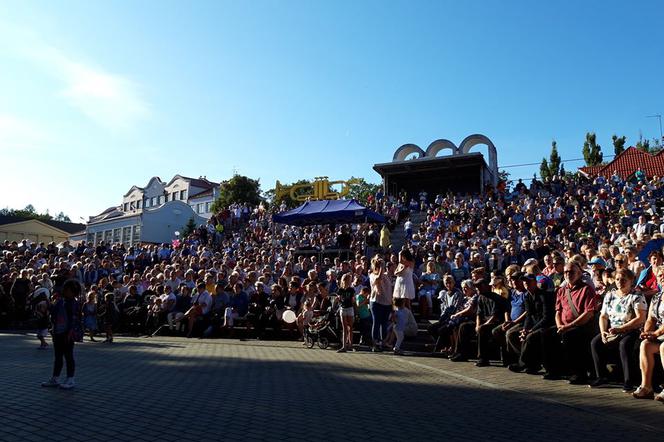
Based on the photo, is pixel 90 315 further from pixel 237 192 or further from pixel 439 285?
pixel 237 192

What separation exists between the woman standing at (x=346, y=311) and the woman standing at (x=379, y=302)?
476 mm

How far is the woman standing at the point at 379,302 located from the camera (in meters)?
11.5

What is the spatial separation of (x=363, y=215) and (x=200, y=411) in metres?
14.4

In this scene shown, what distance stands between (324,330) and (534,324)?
5.17m

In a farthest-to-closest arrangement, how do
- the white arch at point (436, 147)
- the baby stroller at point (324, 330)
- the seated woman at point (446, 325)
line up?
the white arch at point (436, 147) < the baby stroller at point (324, 330) < the seated woman at point (446, 325)

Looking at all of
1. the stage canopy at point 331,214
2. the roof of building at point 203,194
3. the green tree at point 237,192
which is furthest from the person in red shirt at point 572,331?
the roof of building at point 203,194

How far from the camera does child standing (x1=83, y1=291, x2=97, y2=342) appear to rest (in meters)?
14.5

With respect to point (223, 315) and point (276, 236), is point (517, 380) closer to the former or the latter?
point (223, 315)

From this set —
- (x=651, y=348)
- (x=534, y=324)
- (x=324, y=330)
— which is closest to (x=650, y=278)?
(x=534, y=324)

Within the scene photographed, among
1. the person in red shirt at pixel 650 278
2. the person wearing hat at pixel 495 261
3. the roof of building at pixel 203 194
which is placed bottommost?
the person in red shirt at pixel 650 278

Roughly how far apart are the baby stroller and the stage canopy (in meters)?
7.50

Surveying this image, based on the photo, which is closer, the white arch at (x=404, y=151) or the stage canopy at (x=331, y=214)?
the stage canopy at (x=331, y=214)

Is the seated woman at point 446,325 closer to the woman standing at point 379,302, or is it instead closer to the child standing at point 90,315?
the woman standing at point 379,302

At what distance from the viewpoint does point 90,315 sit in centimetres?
1466
